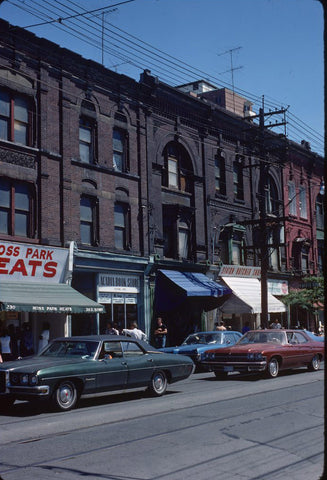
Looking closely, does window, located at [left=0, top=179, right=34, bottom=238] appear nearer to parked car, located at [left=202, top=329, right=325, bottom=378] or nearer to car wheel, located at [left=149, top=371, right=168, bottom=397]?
parked car, located at [left=202, top=329, right=325, bottom=378]

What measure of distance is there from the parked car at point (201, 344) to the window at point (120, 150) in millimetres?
8386

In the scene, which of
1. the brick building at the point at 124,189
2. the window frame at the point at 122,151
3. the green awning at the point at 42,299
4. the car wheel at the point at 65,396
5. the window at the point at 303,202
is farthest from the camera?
the window at the point at 303,202

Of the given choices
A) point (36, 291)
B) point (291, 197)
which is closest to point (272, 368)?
point (36, 291)

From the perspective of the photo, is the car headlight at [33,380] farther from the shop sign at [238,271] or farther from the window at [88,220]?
the shop sign at [238,271]

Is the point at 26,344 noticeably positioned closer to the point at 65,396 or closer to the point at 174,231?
the point at 65,396

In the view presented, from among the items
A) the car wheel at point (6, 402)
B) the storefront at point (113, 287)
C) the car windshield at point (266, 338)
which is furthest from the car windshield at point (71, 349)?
the storefront at point (113, 287)

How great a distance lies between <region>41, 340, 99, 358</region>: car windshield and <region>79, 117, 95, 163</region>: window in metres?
12.1

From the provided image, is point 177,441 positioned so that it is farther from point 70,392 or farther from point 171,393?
point 171,393

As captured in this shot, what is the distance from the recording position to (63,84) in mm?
22719

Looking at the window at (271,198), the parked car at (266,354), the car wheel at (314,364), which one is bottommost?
the car wheel at (314,364)

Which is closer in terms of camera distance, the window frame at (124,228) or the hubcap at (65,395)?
the hubcap at (65,395)

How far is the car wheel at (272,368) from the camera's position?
16.5m

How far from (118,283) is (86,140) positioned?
585 centimetres

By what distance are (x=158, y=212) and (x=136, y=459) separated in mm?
20037
